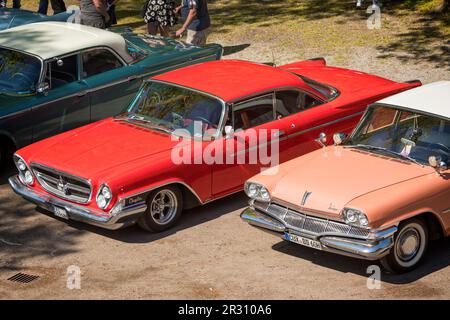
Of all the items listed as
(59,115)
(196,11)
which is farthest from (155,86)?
(196,11)

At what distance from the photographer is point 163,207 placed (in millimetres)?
9820

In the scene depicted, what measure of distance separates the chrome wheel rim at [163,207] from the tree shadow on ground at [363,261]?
49.5 inches

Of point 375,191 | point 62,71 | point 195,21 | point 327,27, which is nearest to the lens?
point 375,191

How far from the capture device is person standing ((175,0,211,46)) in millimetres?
14953

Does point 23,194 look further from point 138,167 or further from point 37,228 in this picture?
point 138,167

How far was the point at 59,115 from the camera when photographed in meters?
11.9

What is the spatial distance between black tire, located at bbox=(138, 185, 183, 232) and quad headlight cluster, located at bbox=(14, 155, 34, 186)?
150 cm

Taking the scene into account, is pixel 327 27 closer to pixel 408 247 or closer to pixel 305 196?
pixel 305 196

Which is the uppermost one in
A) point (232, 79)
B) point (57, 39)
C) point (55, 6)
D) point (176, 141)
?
point (57, 39)

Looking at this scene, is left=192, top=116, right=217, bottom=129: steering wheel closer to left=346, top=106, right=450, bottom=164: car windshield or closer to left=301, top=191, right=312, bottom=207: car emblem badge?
left=346, top=106, right=450, bottom=164: car windshield

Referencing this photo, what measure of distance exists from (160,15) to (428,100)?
7.36m

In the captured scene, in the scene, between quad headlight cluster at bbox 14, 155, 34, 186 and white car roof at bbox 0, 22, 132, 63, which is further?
white car roof at bbox 0, 22, 132, 63

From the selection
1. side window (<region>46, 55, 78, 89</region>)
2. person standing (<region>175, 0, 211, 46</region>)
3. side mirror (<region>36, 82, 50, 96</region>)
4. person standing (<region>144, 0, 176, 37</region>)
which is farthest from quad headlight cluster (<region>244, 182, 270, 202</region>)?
person standing (<region>144, 0, 176, 37</region>)

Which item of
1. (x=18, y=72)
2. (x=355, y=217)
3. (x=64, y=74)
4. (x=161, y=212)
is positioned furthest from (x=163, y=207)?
(x=18, y=72)
